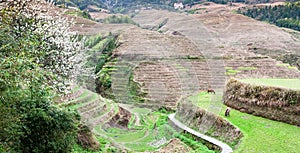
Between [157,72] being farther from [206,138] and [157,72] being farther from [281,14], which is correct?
[281,14]

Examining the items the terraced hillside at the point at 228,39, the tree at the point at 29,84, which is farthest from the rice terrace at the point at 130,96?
the terraced hillside at the point at 228,39

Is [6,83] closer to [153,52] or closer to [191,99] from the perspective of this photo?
[191,99]

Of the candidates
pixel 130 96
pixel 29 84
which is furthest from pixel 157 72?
pixel 29 84

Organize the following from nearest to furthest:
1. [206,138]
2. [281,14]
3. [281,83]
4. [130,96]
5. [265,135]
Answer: [265,135] < [206,138] < [281,83] < [130,96] < [281,14]

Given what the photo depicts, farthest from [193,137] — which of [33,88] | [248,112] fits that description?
[33,88]

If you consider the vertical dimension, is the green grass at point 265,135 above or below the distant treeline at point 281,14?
below

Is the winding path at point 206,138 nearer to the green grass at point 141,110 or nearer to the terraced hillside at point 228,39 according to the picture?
the green grass at point 141,110
